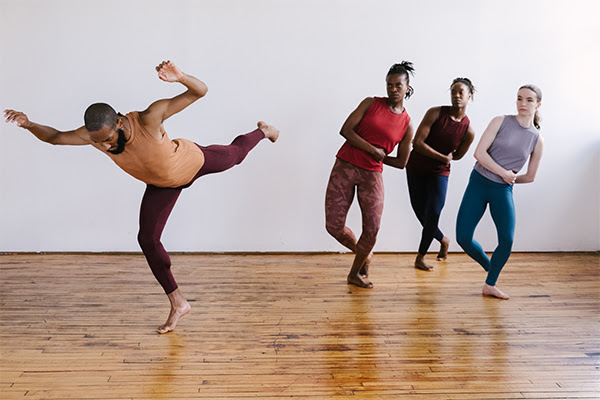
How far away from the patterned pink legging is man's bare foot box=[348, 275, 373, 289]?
0.75ft

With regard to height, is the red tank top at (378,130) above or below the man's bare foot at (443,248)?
above

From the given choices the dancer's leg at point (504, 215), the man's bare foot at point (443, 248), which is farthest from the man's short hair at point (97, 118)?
the man's bare foot at point (443, 248)

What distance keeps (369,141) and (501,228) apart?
105cm

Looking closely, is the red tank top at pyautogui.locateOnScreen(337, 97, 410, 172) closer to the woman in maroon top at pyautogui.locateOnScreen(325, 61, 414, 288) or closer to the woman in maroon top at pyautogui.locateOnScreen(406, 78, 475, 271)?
the woman in maroon top at pyautogui.locateOnScreen(325, 61, 414, 288)

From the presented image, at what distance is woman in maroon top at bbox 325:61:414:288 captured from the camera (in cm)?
375

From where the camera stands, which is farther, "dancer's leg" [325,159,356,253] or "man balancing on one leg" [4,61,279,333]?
"dancer's leg" [325,159,356,253]

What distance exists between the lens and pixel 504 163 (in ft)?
12.2

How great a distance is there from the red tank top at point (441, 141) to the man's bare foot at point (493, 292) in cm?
97

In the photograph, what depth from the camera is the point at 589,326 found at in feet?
10.9

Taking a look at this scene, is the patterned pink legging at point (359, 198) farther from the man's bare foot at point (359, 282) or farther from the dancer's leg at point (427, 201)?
the dancer's leg at point (427, 201)

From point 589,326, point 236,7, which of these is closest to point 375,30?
point 236,7

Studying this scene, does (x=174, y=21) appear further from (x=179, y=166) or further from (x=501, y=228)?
(x=501, y=228)

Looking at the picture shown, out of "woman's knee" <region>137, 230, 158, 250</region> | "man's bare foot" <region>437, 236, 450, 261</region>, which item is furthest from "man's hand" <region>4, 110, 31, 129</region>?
"man's bare foot" <region>437, 236, 450, 261</region>

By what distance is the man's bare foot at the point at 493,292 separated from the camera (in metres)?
3.81
